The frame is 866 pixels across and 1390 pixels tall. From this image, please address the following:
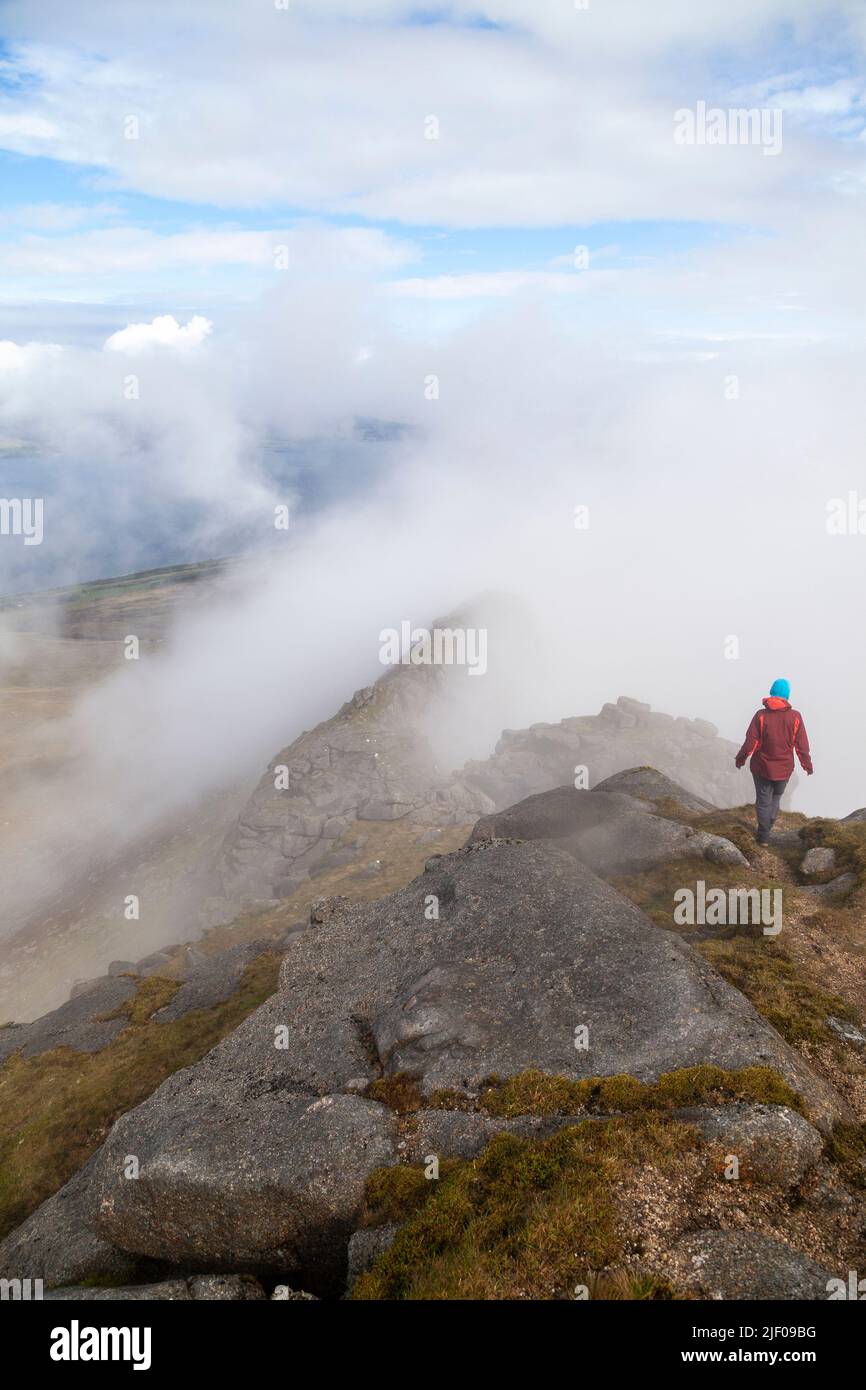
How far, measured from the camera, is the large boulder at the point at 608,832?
33.1m

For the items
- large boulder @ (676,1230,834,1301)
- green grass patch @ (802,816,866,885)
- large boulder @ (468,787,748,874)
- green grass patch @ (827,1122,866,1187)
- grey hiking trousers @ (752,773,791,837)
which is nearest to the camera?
large boulder @ (676,1230,834,1301)

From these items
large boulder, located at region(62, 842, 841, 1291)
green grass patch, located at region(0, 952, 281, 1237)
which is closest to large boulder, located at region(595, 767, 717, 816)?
large boulder, located at region(62, 842, 841, 1291)

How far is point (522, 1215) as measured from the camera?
14391 millimetres

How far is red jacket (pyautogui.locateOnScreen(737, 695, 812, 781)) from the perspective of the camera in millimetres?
30000

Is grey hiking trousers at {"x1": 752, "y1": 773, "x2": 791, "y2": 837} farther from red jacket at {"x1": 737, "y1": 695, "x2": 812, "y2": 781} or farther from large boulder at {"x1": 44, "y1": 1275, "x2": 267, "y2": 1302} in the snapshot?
large boulder at {"x1": 44, "y1": 1275, "x2": 267, "y2": 1302}

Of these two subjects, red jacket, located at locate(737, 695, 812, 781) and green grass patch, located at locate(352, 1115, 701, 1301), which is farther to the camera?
red jacket, located at locate(737, 695, 812, 781)

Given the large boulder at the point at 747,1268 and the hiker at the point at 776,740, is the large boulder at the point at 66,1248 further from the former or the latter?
the hiker at the point at 776,740

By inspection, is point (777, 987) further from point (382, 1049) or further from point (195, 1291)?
point (195, 1291)

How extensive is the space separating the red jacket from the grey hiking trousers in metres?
0.70

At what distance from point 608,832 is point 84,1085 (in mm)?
28583

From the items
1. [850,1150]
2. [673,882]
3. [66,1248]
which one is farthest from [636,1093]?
[66,1248]

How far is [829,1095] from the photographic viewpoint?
17.9 m

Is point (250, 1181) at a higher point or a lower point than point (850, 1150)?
lower
